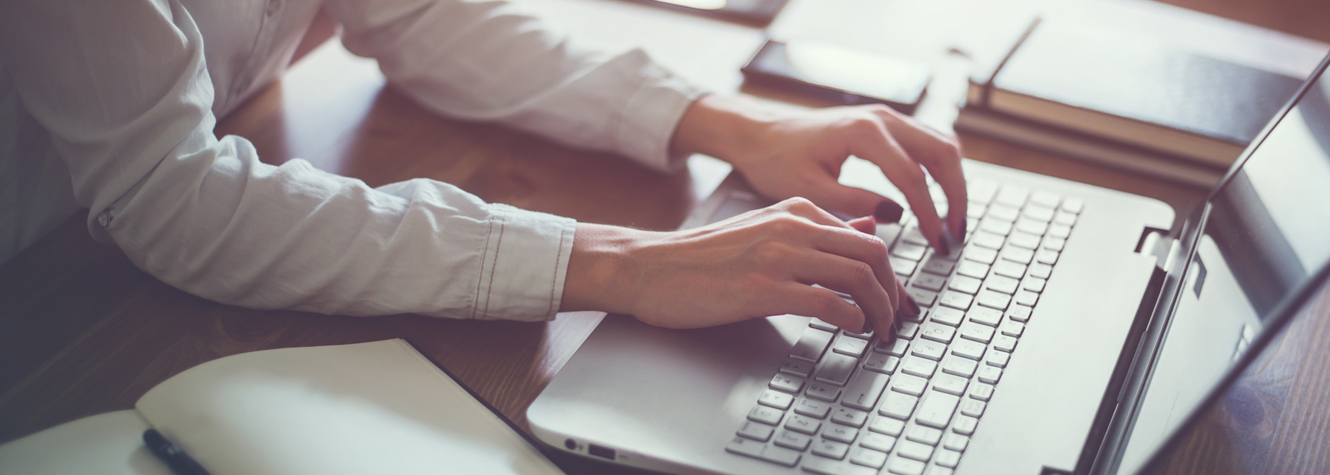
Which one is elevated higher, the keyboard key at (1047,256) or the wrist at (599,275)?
the keyboard key at (1047,256)

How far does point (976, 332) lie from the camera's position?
566 mm

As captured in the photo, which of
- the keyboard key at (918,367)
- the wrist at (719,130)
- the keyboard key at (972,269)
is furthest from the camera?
the wrist at (719,130)

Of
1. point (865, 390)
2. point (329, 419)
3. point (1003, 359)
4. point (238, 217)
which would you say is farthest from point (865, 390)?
point (238, 217)

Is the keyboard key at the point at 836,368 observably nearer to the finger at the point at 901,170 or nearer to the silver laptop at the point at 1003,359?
the silver laptop at the point at 1003,359

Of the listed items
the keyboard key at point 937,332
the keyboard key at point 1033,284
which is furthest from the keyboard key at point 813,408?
the keyboard key at point 1033,284

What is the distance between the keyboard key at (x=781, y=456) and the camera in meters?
0.47

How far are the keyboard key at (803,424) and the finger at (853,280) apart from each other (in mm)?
79

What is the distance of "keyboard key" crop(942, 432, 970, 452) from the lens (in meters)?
0.48

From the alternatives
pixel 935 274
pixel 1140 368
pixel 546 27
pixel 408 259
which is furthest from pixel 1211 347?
pixel 546 27

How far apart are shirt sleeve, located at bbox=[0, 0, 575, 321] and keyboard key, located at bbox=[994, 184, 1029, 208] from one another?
0.37m

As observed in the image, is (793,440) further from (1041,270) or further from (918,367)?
(1041,270)

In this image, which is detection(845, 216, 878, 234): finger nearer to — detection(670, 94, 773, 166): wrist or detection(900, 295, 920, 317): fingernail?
detection(900, 295, 920, 317): fingernail

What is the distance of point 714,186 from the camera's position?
0.76m

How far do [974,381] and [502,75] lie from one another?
1.66 feet
